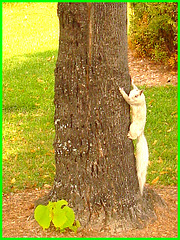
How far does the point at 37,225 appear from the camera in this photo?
4211 mm

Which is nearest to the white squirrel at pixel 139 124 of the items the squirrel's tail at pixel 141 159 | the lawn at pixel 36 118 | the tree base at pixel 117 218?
the squirrel's tail at pixel 141 159

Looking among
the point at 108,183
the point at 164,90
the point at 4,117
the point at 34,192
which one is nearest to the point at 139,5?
the point at 164,90

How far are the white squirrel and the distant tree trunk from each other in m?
0.06

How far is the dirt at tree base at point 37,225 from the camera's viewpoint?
13.3 feet

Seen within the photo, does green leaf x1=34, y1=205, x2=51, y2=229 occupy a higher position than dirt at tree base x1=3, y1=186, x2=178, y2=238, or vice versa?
green leaf x1=34, y1=205, x2=51, y2=229

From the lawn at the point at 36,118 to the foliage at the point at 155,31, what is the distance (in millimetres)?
1214

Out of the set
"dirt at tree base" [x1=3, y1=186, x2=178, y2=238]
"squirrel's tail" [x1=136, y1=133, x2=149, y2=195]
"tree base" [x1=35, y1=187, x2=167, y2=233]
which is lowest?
"dirt at tree base" [x1=3, y1=186, x2=178, y2=238]

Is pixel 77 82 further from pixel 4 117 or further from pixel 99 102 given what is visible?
pixel 4 117

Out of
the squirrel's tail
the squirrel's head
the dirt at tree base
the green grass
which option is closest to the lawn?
the green grass

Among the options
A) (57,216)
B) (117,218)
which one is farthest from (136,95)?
(57,216)

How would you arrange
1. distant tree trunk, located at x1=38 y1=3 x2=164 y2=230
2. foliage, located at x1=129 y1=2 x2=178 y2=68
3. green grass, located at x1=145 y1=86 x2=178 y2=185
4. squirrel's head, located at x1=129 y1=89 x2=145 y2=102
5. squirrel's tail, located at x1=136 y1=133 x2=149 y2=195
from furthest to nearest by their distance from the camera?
foliage, located at x1=129 y1=2 x2=178 y2=68 < green grass, located at x1=145 y1=86 x2=178 y2=185 < squirrel's tail, located at x1=136 y1=133 x2=149 y2=195 < squirrel's head, located at x1=129 y1=89 x2=145 y2=102 < distant tree trunk, located at x1=38 y1=3 x2=164 y2=230

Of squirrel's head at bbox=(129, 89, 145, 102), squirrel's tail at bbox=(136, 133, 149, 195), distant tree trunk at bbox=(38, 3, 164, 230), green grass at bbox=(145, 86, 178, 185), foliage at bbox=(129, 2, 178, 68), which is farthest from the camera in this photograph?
foliage at bbox=(129, 2, 178, 68)

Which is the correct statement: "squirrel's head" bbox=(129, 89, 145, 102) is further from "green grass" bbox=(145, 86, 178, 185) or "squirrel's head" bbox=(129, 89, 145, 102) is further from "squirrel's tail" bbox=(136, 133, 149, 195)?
"green grass" bbox=(145, 86, 178, 185)

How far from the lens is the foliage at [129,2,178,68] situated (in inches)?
346
